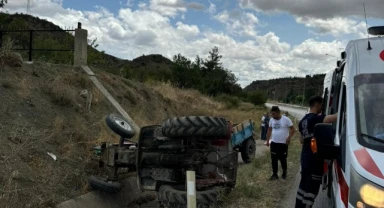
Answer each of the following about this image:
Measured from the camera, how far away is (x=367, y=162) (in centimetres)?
350

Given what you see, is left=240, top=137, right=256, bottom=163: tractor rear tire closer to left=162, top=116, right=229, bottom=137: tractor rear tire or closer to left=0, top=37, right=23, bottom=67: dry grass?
left=0, top=37, right=23, bottom=67: dry grass

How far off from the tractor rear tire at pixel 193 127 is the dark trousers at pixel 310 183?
1434mm

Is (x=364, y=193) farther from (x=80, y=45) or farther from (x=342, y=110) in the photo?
(x=80, y=45)

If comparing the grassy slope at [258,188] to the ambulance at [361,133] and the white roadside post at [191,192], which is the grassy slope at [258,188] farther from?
the ambulance at [361,133]

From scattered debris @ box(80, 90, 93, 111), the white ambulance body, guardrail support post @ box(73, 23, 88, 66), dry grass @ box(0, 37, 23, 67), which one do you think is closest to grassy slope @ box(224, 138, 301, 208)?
the white ambulance body

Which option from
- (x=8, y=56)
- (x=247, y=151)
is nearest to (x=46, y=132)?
(x=8, y=56)

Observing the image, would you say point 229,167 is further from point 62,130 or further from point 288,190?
point 62,130

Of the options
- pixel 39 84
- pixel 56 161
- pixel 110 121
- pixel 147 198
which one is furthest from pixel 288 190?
pixel 39 84

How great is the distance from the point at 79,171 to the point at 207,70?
6395 centimetres

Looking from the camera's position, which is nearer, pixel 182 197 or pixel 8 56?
pixel 182 197

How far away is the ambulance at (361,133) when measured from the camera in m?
3.43

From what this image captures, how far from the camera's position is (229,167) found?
7.57 m

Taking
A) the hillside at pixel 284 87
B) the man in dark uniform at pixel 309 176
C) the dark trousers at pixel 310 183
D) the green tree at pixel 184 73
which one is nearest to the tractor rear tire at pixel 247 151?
the man in dark uniform at pixel 309 176

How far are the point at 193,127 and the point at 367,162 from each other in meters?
3.56
